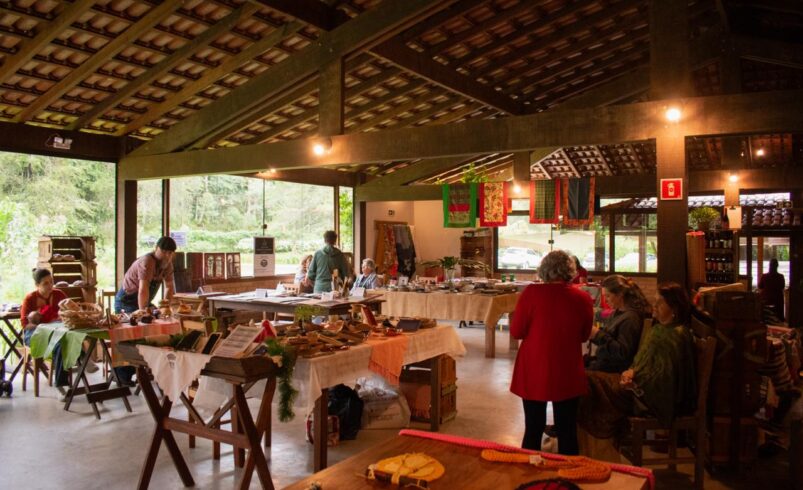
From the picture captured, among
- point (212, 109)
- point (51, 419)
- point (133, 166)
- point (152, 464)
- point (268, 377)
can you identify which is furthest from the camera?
point (133, 166)

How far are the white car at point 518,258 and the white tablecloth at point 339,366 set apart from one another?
34.0 ft

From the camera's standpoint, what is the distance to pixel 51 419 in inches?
206

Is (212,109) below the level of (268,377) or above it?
above

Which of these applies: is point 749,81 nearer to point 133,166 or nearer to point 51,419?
point 133,166

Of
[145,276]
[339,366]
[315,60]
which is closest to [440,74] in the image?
[315,60]

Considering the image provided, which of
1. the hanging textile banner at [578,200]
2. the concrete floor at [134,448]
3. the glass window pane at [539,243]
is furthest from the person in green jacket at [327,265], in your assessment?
the glass window pane at [539,243]

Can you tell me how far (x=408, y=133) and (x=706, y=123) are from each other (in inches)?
124

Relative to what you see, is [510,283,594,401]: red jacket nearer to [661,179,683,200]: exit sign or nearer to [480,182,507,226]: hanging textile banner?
[661,179,683,200]: exit sign

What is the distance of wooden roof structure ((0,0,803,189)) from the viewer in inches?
259

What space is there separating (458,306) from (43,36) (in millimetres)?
5500

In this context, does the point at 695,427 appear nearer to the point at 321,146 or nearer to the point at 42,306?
the point at 321,146

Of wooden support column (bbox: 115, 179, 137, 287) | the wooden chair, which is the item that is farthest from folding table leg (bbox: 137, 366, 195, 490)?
wooden support column (bbox: 115, 179, 137, 287)

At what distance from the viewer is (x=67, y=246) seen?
26.4 ft

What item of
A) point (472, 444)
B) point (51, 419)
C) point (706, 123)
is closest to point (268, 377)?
point (472, 444)
